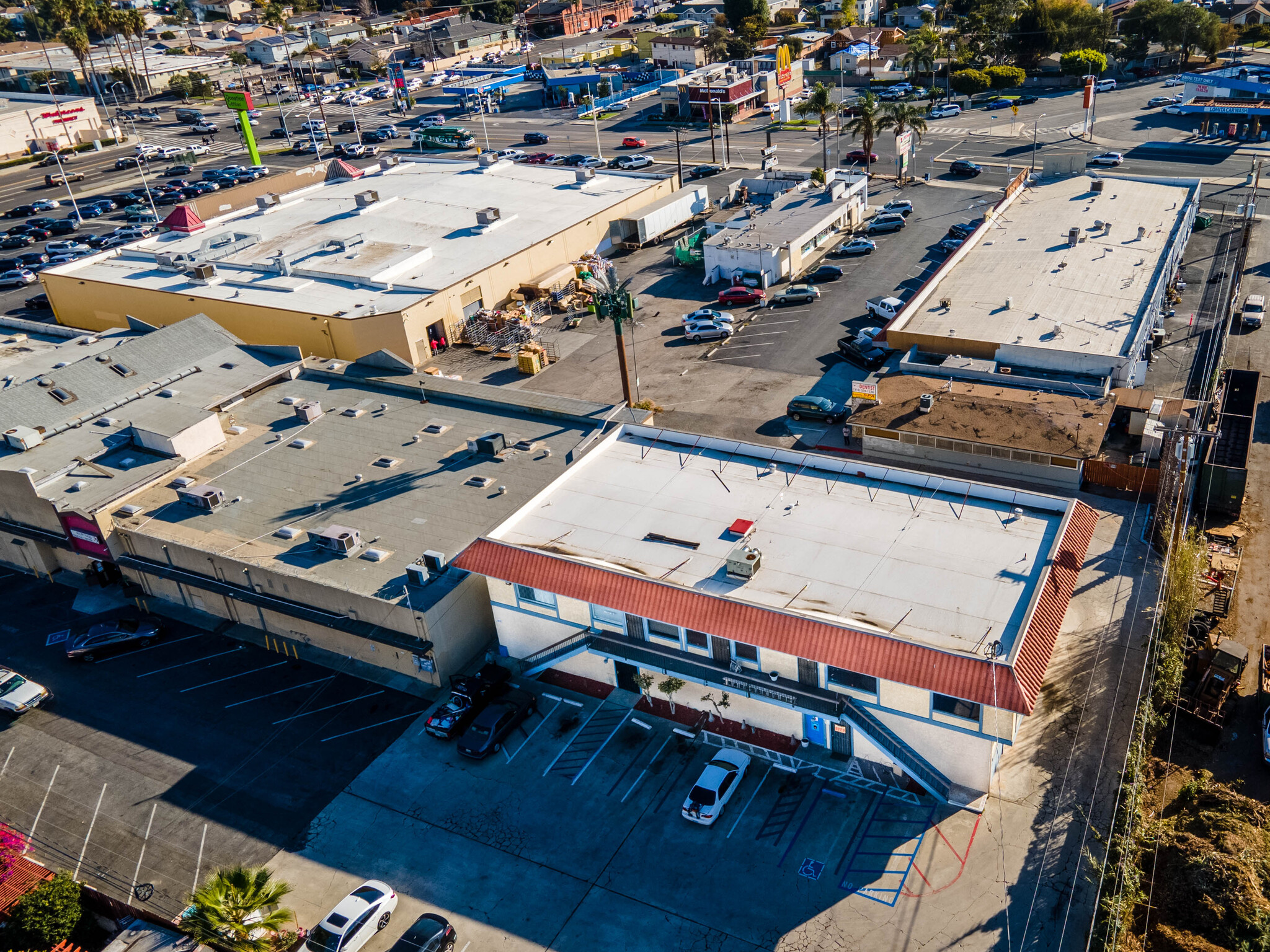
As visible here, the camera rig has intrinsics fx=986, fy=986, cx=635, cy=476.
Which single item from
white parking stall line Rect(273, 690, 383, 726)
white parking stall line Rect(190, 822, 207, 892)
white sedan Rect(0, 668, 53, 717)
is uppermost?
white sedan Rect(0, 668, 53, 717)

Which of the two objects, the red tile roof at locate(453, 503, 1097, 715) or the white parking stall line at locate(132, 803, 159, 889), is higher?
the red tile roof at locate(453, 503, 1097, 715)

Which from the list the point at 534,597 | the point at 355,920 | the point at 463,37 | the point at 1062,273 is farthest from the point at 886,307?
the point at 463,37

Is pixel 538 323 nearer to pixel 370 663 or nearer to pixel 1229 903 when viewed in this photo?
pixel 370 663

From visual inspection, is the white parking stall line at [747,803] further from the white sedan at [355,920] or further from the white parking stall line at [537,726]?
the white sedan at [355,920]

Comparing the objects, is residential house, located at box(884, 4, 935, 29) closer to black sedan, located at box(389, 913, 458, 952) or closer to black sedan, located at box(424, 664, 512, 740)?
black sedan, located at box(424, 664, 512, 740)

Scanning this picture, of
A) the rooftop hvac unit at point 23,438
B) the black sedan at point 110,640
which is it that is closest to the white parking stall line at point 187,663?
the black sedan at point 110,640

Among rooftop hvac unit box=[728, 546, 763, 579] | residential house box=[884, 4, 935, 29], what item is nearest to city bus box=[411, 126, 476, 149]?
residential house box=[884, 4, 935, 29]
